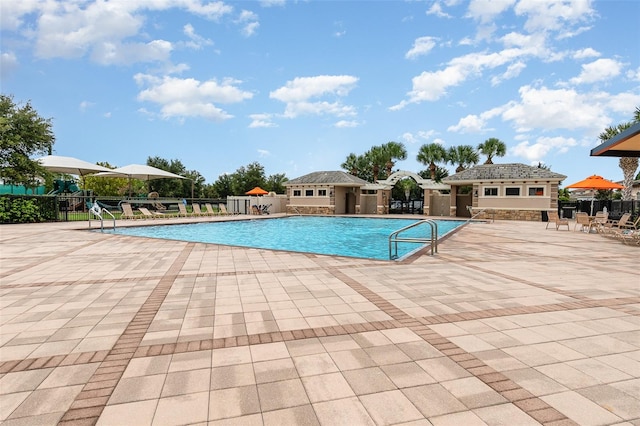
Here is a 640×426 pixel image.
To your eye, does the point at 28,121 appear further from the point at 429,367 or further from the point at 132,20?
the point at 429,367

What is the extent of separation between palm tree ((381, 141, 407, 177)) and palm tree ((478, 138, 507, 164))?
749 cm

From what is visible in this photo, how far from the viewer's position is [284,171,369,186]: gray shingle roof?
28906mm

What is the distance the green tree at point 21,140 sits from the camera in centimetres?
1734

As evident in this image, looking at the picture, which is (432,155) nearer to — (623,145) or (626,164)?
(626,164)

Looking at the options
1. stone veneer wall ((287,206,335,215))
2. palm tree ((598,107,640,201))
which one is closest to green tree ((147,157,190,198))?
stone veneer wall ((287,206,335,215))

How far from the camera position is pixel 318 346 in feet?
10.5

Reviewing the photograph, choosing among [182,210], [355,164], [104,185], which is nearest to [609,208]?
[355,164]

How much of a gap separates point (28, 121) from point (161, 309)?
2063 cm

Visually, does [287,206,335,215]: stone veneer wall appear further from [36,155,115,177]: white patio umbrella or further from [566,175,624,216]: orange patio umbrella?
[566,175,624,216]: orange patio umbrella

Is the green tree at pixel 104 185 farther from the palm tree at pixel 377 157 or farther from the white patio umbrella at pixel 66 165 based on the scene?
the palm tree at pixel 377 157

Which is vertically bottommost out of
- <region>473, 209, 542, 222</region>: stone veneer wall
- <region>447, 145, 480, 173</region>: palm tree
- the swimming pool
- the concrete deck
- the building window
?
the swimming pool

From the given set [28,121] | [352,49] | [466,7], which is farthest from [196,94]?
[466,7]

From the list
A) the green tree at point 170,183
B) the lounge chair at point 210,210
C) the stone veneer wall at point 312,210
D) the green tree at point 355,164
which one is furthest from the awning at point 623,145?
the green tree at point 170,183

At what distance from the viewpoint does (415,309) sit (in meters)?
4.25
